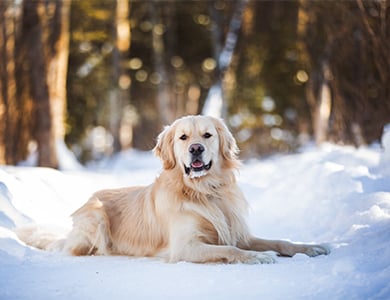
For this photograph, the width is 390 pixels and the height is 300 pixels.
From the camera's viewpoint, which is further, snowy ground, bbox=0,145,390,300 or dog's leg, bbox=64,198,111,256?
dog's leg, bbox=64,198,111,256

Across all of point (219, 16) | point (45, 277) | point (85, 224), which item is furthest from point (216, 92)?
point (45, 277)

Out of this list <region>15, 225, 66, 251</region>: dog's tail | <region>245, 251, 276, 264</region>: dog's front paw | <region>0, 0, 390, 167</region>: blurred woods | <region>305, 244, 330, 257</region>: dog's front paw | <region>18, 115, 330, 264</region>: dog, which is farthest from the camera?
<region>0, 0, 390, 167</region>: blurred woods

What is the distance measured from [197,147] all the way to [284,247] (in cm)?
123

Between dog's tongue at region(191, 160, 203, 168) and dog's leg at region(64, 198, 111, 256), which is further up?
dog's tongue at region(191, 160, 203, 168)

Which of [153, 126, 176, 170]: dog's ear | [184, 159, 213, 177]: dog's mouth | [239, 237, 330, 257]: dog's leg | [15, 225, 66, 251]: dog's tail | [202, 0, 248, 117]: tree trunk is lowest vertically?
[15, 225, 66, 251]: dog's tail

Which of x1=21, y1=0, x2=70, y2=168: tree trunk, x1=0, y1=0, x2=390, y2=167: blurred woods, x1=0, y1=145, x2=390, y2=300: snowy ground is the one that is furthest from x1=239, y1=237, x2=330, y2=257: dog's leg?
x1=21, y1=0, x2=70, y2=168: tree trunk

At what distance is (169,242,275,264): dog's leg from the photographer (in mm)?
4395

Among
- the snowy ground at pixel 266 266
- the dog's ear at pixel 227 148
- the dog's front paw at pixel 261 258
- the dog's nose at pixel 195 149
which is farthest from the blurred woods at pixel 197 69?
the dog's front paw at pixel 261 258

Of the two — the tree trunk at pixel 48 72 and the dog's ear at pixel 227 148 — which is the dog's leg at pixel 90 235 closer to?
the dog's ear at pixel 227 148

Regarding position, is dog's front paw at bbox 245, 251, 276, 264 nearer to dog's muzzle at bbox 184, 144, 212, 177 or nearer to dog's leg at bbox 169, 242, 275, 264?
dog's leg at bbox 169, 242, 275, 264

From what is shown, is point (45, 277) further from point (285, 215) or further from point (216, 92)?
point (216, 92)

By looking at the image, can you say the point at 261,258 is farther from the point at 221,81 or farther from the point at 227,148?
the point at 221,81

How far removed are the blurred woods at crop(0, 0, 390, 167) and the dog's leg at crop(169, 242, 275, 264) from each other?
5.57 m

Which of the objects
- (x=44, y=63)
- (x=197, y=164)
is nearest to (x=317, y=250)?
(x=197, y=164)
